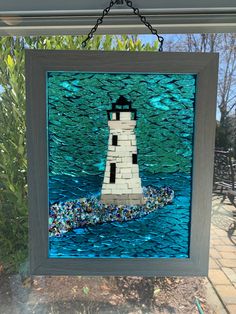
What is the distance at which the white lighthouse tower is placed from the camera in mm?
956

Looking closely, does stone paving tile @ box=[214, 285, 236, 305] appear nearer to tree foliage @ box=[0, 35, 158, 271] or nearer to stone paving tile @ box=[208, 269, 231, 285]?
stone paving tile @ box=[208, 269, 231, 285]

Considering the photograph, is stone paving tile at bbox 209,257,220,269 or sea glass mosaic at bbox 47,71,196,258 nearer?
sea glass mosaic at bbox 47,71,196,258

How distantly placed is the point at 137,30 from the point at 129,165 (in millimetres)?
491

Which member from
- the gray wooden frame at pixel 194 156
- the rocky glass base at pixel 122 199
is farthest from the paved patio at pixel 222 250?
the rocky glass base at pixel 122 199

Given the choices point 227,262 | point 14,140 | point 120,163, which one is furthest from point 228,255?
point 14,140

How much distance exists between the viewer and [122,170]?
3.15ft

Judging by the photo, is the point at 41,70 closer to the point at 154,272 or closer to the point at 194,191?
the point at 194,191

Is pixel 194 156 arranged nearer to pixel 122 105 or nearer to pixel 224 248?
pixel 122 105

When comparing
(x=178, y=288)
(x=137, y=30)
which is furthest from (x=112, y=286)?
(x=137, y=30)

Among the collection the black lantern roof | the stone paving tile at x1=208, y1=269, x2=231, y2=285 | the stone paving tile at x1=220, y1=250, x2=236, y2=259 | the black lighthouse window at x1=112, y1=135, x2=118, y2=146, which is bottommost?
the stone paving tile at x1=208, y1=269, x2=231, y2=285

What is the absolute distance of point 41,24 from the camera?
1.06 metres

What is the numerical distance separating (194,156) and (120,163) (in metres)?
0.23

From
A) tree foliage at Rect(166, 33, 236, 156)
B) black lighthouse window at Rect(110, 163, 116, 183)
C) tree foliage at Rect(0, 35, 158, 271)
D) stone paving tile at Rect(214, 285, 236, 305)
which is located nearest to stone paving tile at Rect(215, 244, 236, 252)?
stone paving tile at Rect(214, 285, 236, 305)

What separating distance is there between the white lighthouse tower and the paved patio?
0.39m
